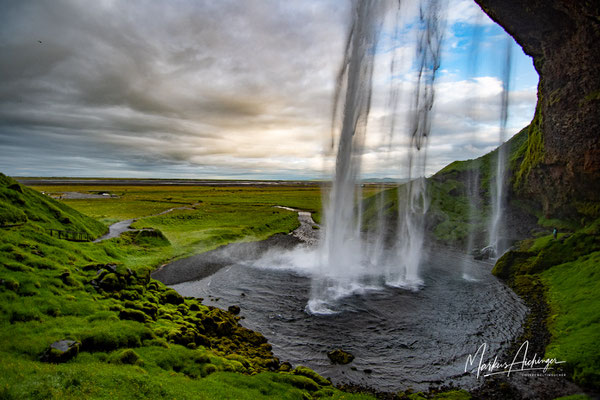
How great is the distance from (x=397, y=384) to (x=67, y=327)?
22.2 metres

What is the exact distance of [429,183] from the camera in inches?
3511

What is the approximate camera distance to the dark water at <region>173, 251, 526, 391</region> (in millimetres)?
22000

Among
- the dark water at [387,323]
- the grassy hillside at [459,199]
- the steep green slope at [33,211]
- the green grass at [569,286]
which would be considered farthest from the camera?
the grassy hillside at [459,199]

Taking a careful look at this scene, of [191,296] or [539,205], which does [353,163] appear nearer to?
[191,296]

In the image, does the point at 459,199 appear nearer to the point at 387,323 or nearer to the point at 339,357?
the point at 387,323

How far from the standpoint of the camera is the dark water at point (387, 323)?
22000 millimetres

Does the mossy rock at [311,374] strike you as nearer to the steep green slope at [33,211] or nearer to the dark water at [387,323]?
the dark water at [387,323]

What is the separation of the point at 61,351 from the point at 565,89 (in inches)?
2634

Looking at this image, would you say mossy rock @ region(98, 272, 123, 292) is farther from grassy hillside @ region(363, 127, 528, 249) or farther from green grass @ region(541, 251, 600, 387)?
grassy hillside @ region(363, 127, 528, 249)

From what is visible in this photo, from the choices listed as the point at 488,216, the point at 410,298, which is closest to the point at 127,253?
the point at 410,298

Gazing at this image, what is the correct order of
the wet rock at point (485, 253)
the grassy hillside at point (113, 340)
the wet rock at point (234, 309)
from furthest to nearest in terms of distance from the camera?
the wet rock at point (485, 253) → the wet rock at point (234, 309) → the grassy hillside at point (113, 340)

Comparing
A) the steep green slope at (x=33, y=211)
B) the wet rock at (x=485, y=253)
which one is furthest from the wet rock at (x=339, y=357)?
the wet rock at (x=485, y=253)

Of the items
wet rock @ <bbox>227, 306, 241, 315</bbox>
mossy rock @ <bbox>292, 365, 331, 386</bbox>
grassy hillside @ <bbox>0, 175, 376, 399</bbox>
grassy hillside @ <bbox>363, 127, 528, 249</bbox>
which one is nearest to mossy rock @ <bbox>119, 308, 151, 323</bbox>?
grassy hillside @ <bbox>0, 175, 376, 399</bbox>

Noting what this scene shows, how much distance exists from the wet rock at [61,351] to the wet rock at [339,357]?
54.7 ft
